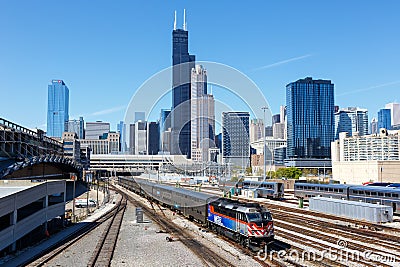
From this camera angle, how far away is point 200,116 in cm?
8806

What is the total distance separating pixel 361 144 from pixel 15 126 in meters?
166

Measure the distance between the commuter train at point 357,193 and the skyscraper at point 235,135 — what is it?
14.6m

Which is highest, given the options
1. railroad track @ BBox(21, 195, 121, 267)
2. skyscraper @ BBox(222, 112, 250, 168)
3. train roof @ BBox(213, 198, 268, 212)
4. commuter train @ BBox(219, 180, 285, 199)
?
skyscraper @ BBox(222, 112, 250, 168)

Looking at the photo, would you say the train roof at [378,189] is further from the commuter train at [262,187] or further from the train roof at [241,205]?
the train roof at [241,205]

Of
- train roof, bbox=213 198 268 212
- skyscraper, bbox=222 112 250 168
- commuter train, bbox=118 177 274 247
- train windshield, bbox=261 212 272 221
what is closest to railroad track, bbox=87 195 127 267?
commuter train, bbox=118 177 274 247

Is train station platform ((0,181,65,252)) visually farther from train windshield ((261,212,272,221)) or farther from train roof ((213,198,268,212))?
train windshield ((261,212,272,221))

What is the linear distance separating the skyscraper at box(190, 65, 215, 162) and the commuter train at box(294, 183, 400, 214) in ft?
74.0

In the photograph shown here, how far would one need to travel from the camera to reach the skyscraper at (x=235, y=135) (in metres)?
61.3

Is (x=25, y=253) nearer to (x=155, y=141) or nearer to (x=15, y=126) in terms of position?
(x=15, y=126)

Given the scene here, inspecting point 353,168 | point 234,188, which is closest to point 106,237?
point 234,188

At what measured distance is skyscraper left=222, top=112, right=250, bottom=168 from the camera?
61259mm

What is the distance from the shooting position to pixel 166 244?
28250mm

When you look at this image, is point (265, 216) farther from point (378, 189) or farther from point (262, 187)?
point (262, 187)

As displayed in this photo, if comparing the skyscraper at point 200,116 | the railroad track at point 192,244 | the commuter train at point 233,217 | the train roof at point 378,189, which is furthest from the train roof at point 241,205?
the skyscraper at point 200,116
